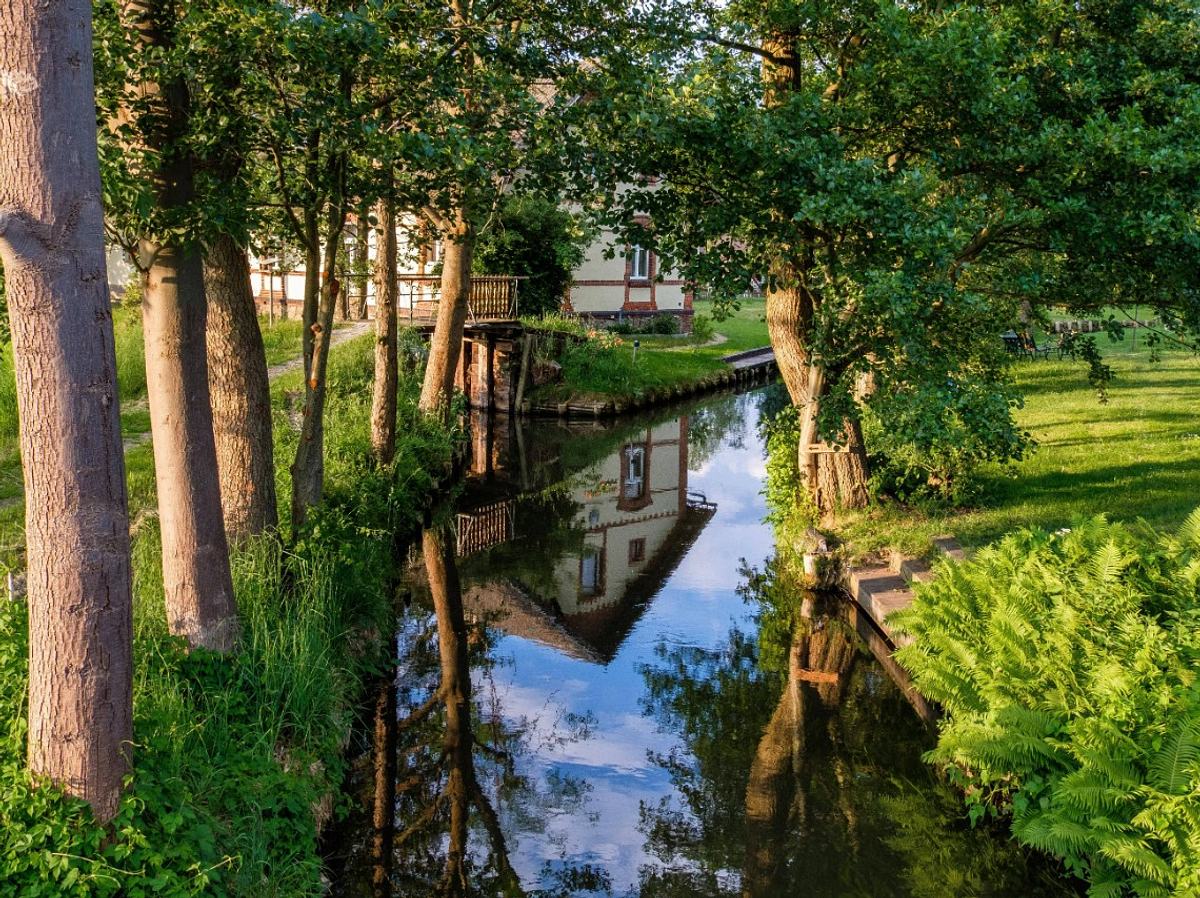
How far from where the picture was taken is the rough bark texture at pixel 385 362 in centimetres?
1495

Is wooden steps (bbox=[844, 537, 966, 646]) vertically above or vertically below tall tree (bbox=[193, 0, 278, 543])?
below

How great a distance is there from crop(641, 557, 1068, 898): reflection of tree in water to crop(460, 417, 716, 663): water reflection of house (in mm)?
1280

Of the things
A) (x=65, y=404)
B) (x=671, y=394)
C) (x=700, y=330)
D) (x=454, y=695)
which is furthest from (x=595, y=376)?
(x=65, y=404)

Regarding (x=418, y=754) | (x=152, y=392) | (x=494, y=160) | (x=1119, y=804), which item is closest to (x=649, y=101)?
(x=494, y=160)

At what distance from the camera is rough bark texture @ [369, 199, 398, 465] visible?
588 inches

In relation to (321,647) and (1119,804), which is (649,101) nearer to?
(321,647)

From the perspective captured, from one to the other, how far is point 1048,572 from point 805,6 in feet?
18.6

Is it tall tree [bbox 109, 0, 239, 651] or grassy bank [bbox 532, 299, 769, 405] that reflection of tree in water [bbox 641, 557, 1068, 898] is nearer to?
tall tree [bbox 109, 0, 239, 651]

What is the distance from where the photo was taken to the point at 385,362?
1495 centimetres

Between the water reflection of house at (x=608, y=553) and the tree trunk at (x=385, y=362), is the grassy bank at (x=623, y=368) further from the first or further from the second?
the tree trunk at (x=385, y=362)

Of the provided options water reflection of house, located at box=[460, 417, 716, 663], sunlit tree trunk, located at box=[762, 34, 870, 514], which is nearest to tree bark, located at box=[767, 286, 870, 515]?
sunlit tree trunk, located at box=[762, 34, 870, 514]

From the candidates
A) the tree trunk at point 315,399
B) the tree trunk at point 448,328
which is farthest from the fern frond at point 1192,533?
the tree trunk at point 448,328

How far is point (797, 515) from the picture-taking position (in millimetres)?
13328

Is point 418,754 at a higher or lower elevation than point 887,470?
lower
